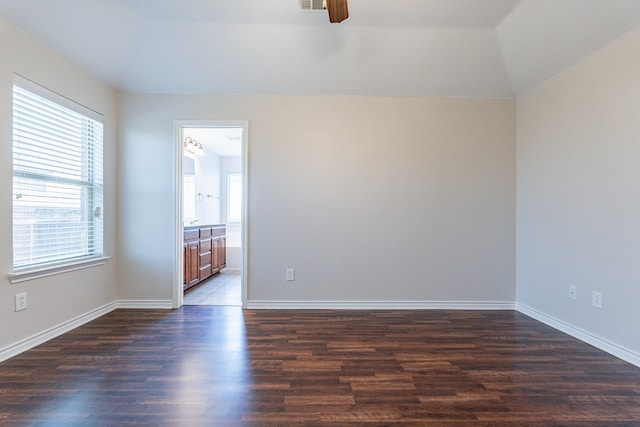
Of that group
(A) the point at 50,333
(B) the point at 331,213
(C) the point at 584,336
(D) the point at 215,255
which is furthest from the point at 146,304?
(C) the point at 584,336

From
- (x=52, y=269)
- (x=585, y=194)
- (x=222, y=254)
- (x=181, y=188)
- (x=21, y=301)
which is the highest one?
(x=181, y=188)

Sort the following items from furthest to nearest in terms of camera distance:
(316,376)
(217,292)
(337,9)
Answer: (217,292) → (316,376) → (337,9)

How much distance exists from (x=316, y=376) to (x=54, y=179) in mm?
2767

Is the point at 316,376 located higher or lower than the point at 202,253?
lower

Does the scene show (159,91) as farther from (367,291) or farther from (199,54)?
(367,291)

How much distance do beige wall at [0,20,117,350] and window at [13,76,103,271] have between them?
0.26ft

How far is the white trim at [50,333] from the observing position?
222cm

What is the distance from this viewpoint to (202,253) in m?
4.73

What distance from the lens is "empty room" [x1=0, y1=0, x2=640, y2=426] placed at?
6.27 feet

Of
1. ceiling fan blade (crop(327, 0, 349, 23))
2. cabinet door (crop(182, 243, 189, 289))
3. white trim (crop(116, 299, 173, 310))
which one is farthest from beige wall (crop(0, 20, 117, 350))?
ceiling fan blade (crop(327, 0, 349, 23))

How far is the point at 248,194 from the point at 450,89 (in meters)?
2.54

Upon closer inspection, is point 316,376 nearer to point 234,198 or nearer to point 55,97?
point 55,97

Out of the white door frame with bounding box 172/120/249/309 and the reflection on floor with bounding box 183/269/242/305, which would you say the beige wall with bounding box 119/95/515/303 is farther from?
the reflection on floor with bounding box 183/269/242/305

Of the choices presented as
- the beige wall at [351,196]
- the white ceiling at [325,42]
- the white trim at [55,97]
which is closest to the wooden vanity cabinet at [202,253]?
the beige wall at [351,196]
